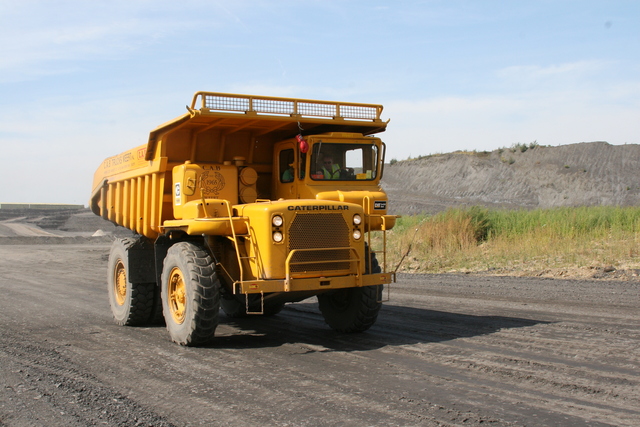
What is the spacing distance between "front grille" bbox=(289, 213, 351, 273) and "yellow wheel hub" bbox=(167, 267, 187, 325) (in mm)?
1489

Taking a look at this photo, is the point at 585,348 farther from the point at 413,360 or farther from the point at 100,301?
the point at 100,301

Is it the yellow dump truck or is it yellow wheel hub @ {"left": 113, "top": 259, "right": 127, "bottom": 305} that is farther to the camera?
yellow wheel hub @ {"left": 113, "top": 259, "right": 127, "bottom": 305}

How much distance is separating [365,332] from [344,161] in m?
2.29

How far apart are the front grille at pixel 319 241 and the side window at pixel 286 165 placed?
137 cm

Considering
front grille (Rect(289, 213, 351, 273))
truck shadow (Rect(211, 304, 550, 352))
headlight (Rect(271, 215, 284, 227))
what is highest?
headlight (Rect(271, 215, 284, 227))

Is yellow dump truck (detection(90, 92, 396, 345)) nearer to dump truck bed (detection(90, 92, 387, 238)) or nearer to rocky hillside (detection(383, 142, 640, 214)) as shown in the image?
dump truck bed (detection(90, 92, 387, 238))

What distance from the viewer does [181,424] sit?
16.7 ft

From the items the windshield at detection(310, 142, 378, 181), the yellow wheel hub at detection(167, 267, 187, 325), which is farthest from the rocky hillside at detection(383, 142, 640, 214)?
the yellow wheel hub at detection(167, 267, 187, 325)

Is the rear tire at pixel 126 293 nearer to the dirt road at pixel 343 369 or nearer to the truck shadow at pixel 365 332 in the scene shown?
the dirt road at pixel 343 369

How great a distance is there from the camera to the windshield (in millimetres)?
8969

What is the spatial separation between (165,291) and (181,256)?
0.69 m

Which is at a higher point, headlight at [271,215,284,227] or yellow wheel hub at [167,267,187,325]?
headlight at [271,215,284,227]

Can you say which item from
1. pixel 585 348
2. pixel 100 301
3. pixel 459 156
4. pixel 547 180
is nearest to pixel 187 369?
pixel 585 348

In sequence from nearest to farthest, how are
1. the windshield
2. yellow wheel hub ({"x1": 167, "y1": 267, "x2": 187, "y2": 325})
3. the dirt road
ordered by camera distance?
the dirt road → yellow wheel hub ({"x1": 167, "y1": 267, "x2": 187, "y2": 325}) → the windshield
